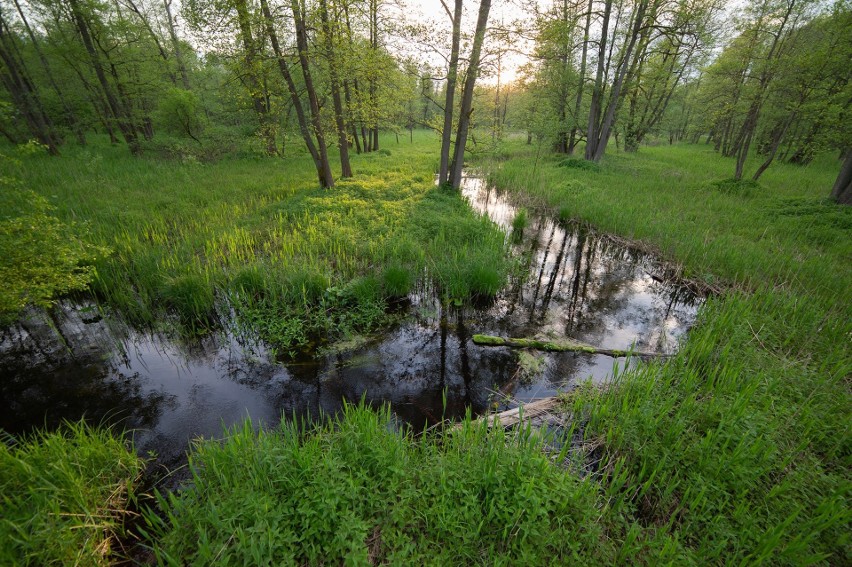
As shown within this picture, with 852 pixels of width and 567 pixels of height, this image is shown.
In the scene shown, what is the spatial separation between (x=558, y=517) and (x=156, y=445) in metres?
3.96

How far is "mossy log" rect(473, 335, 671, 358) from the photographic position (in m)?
4.83

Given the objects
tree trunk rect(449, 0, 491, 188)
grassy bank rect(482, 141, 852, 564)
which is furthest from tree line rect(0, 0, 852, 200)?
grassy bank rect(482, 141, 852, 564)

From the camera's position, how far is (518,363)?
4773 mm

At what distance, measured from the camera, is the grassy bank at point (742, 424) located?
2316 mm

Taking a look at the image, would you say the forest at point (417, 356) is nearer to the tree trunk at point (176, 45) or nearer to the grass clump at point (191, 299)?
the grass clump at point (191, 299)

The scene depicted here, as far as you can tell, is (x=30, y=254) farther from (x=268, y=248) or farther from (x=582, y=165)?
(x=582, y=165)

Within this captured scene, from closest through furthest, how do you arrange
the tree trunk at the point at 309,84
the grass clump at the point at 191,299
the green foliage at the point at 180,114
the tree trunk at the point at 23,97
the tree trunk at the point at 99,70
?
the grass clump at the point at 191,299
the tree trunk at the point at 309,84
the tree trunk at the point at 99,70
the tree trunk at the point at 23,97
the green foliage at the point at 180,114

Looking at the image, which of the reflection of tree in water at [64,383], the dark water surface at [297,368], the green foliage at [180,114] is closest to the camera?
the reflection of tree in water at [64,383]

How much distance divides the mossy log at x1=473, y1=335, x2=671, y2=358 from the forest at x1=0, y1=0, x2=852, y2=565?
0.04 metres

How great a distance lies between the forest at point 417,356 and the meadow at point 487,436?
1.4 inches

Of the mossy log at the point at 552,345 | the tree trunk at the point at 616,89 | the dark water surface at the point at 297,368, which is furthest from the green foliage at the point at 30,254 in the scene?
the tree trunk at the point at 616,89

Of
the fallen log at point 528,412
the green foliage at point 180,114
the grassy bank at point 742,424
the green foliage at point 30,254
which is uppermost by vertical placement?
the green foliage at point 180,114

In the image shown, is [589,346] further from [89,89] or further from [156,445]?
[89,89]

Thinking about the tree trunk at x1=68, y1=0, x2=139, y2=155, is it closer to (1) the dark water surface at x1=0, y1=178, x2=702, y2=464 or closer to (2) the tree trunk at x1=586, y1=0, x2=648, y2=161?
(1) the dark water surface at x1=0, y1=178, x2=702, y2=464
